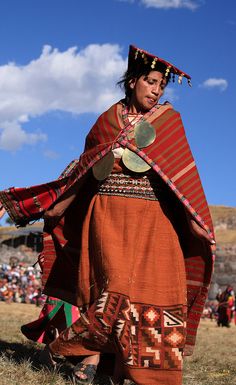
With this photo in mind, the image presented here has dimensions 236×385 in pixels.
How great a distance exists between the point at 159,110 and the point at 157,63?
1.19ft

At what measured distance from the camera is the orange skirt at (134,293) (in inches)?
176

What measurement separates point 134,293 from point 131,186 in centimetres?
81

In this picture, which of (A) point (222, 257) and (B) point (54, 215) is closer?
(B) point (54, 215)

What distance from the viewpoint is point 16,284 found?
29.1 meters

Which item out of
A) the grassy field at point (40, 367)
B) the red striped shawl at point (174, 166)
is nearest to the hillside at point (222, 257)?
the grassy field at point (40, 367)

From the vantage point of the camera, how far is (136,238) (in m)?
4.73

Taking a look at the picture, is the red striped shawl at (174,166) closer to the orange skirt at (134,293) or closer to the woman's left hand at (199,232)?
the woman's left hand at (199,232)

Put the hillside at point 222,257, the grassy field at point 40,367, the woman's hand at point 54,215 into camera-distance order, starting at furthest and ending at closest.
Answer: the hillside at point 222,257 → the woman's hand at point 54,215 → the grassy field at point 40,367

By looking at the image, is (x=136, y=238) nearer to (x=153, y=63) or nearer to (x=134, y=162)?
(x=134, y=162)

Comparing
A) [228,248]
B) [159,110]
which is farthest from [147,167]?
[228,248]

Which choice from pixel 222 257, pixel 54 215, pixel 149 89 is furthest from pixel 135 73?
pixel 222 257

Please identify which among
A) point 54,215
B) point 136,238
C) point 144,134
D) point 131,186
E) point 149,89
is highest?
point 149,89

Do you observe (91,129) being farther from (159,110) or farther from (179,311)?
(179,311)

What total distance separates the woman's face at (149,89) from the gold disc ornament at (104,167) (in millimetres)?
497
